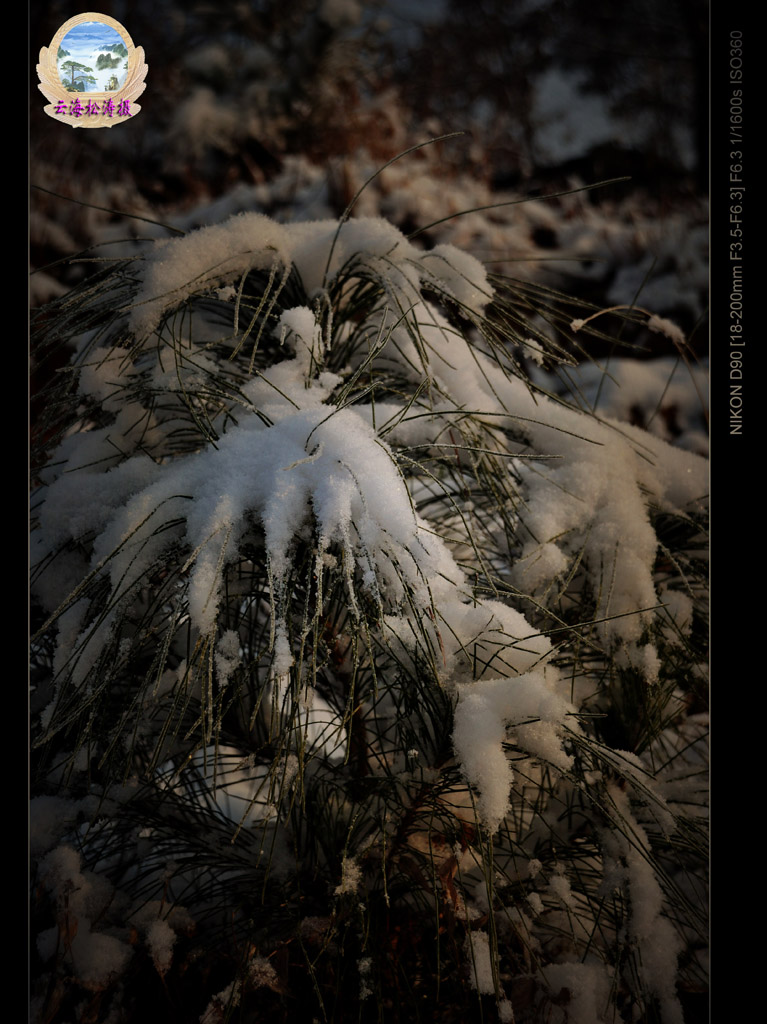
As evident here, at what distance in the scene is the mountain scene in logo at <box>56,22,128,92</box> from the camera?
26.3 inches

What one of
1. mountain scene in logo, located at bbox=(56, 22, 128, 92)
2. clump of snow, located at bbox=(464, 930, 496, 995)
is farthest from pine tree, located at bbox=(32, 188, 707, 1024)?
mountain scene in logo, located at bbox=(56, 22, 128, 92)

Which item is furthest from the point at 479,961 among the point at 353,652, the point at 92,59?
the point at 92,59

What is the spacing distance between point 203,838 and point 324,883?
0.51 feet

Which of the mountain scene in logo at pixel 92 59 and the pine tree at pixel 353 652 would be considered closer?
the pine tree at pixel 353 652

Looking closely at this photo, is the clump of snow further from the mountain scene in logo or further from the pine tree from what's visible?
the mountain scene in logo

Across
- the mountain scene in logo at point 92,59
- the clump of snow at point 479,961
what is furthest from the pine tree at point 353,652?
the mountain scene in logo at point 92,59

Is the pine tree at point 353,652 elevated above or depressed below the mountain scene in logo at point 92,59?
below

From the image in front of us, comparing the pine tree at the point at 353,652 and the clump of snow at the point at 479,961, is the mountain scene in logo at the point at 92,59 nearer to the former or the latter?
the pine tree at the point at 353,652

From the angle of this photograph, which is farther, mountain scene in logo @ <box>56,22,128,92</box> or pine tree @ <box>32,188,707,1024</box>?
mountain scene in logo @ <box>56,22,128,92</box>

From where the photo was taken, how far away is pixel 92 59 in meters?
0.69

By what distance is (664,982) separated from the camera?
614mm

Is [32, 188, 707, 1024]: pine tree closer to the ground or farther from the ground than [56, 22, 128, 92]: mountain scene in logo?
closer to the ground

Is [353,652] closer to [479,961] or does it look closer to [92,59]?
[479,961]

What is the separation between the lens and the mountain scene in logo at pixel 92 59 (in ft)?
2.19
